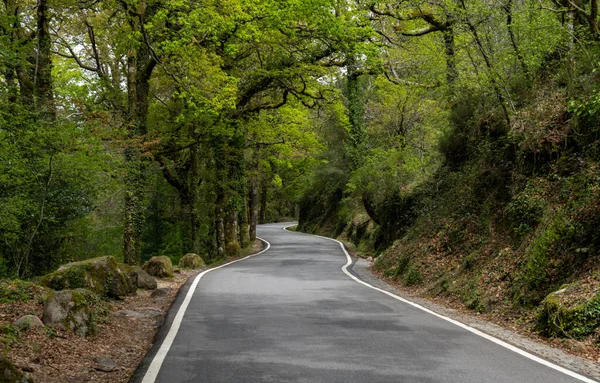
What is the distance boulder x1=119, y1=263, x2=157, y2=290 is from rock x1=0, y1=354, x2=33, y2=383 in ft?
23.0

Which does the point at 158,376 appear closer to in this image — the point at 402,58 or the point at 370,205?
the point at 370,205

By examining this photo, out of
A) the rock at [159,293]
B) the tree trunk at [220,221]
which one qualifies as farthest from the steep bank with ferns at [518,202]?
the tree trunk at [220,221]

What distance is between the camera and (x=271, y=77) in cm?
2162

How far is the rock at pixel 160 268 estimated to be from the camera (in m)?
15.0

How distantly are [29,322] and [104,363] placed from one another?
1.35 meters

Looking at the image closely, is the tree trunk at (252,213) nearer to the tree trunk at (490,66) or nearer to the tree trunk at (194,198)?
the tree trunk at (194,198)

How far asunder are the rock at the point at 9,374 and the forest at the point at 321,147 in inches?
266

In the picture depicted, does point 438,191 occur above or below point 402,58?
below

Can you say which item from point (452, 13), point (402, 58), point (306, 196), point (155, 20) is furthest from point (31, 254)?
point (306, 196)

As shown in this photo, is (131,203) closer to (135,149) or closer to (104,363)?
(135,149)

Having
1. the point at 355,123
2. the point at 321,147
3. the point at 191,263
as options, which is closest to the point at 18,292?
the point at 191,263

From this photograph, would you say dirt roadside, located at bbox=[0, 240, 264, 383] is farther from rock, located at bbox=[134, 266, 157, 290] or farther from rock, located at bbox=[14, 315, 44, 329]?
rock, located at bbox=[134, 266, 157, 290]

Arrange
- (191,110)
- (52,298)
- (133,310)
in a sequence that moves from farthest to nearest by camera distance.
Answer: (191,110), (133,310), (52,298)

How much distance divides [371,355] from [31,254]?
14911mm
